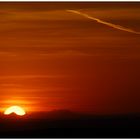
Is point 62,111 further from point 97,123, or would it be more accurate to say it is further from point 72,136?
point 72,136

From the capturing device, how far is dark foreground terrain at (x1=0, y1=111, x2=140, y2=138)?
33.8 meters

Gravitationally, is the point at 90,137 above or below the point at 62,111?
below

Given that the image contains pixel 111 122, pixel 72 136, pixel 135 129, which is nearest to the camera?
pixel 72 136

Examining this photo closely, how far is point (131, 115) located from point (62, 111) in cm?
313

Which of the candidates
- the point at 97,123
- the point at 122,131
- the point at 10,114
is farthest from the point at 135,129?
the point at 10,114

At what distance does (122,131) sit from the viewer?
34938 mm

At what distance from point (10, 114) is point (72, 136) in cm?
669

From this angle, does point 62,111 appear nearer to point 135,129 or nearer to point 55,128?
point 55,128

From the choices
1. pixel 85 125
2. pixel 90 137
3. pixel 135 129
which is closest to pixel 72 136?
pixel 90 137

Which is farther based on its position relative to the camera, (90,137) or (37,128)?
(37,128)

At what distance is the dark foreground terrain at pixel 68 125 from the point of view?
33.8 meters

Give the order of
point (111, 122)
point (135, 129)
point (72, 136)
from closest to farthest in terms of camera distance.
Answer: point (72, 136)
point (135, 129)
point (111, 122)

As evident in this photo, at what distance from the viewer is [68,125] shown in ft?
122

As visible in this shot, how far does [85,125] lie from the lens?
3747 cm
